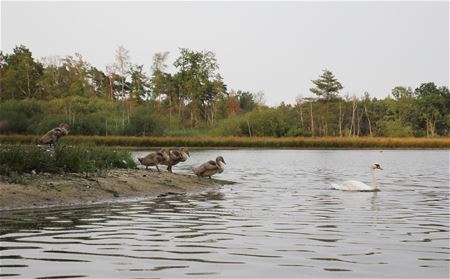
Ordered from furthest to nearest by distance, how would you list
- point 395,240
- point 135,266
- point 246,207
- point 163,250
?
point 246,207 < point 395,240 < point 163,250 < point 135,266

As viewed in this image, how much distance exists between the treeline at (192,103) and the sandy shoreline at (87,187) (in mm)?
56438

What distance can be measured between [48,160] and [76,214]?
4315 mm

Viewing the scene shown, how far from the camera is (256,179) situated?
80.7 ft

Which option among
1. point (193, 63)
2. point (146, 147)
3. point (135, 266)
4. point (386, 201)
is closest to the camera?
point (135, 266)

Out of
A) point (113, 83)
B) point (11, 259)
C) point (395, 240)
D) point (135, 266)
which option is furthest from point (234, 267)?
point (113, 83)

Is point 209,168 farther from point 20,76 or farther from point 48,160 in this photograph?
point 20,76

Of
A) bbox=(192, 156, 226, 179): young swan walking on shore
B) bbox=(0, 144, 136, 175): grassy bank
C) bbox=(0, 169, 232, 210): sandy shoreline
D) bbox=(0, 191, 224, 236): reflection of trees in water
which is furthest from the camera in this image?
bbox=(192, 156, 226, 179): young swan walking on shore

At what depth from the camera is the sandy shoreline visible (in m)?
13.7

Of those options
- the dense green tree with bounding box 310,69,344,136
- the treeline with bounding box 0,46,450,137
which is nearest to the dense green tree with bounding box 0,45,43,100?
the treeline with bounding box 0,46,450,137

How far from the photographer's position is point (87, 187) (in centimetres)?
1553

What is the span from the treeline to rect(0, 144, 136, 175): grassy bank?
57159 mm

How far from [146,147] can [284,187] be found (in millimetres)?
43829

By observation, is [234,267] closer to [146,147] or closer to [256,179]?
[256,179]

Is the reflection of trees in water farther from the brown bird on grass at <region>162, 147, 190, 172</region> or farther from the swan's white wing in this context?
the brown bird on grass at <region>162, 147, 190, 172</region>
